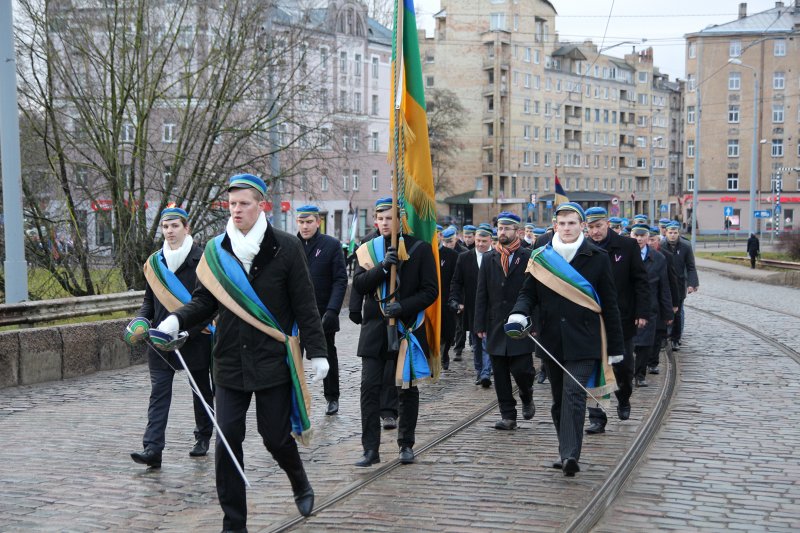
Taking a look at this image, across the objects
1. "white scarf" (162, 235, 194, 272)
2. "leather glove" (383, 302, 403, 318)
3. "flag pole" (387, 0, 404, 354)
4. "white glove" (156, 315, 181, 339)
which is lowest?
"leather glove" (383, 302, 403, 318)

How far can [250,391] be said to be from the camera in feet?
18.5

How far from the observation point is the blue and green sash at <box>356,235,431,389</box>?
24.5 feet

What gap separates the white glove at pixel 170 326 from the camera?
5.61 meters

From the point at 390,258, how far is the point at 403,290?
38 cm

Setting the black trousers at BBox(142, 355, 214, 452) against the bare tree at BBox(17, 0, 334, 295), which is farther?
the bare tree at BBox(17, 0, 334, 295)

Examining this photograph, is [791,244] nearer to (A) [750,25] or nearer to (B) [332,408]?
(B) [332,408]

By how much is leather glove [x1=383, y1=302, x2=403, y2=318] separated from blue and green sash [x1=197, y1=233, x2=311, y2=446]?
5.34 ft

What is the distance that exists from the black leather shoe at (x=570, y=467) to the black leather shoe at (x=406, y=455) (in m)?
1.20

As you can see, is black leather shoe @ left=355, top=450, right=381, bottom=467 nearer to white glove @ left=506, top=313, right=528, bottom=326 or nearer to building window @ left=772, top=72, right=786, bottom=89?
white glove @ left=506, top=313, right=528, bottom=326

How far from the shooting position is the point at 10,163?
523 inches

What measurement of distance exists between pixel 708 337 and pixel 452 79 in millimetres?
76735

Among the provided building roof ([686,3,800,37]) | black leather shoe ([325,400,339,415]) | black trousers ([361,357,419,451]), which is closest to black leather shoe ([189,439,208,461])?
black trousers ([361,357,419,451])

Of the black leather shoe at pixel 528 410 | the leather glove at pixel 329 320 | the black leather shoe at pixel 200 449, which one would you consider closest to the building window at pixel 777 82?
the black leather shoe at pixel 528 410

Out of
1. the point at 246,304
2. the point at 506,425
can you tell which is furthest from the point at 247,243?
the point at 506,425
